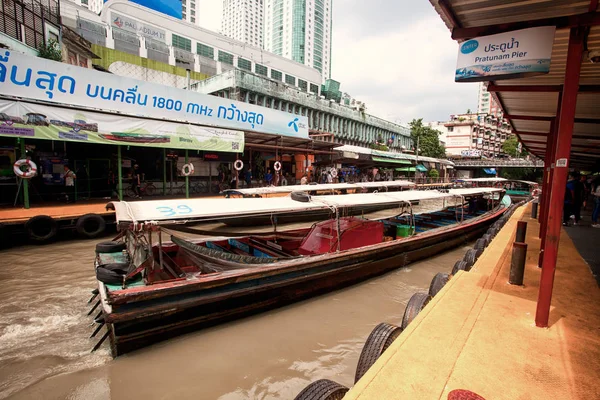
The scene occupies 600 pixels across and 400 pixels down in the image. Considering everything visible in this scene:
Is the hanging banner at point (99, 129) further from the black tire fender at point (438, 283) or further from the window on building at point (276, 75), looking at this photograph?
the window on building at point (276, 75)

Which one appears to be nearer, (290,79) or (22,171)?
(22,171)

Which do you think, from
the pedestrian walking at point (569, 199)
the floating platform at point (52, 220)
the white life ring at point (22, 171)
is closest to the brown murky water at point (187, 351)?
the floating platform at point (52, 220)

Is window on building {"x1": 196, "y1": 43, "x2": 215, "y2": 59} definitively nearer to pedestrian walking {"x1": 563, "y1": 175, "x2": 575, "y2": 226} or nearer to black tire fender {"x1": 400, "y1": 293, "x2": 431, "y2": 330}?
pedestrian walking {"x1": 563, "y1": 175, "x2": 575, "y2": 226}

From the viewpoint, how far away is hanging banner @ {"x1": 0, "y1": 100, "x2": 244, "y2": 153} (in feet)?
29.2

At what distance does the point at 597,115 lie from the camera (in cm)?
591

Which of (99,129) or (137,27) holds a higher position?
(137,27)

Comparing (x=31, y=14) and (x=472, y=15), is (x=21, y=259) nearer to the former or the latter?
(x=472, y=15)

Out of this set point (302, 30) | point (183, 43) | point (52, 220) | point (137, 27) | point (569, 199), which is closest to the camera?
point (569, 199)

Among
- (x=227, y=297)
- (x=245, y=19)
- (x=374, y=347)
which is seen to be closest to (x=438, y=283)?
(x=374, y=347)

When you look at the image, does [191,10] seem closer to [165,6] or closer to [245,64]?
[165,6]

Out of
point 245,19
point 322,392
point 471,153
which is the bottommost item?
point 322,392

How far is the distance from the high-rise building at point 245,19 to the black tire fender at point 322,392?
447ft

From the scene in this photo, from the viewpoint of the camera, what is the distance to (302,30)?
353 feet

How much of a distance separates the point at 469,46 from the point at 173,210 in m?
4.52
